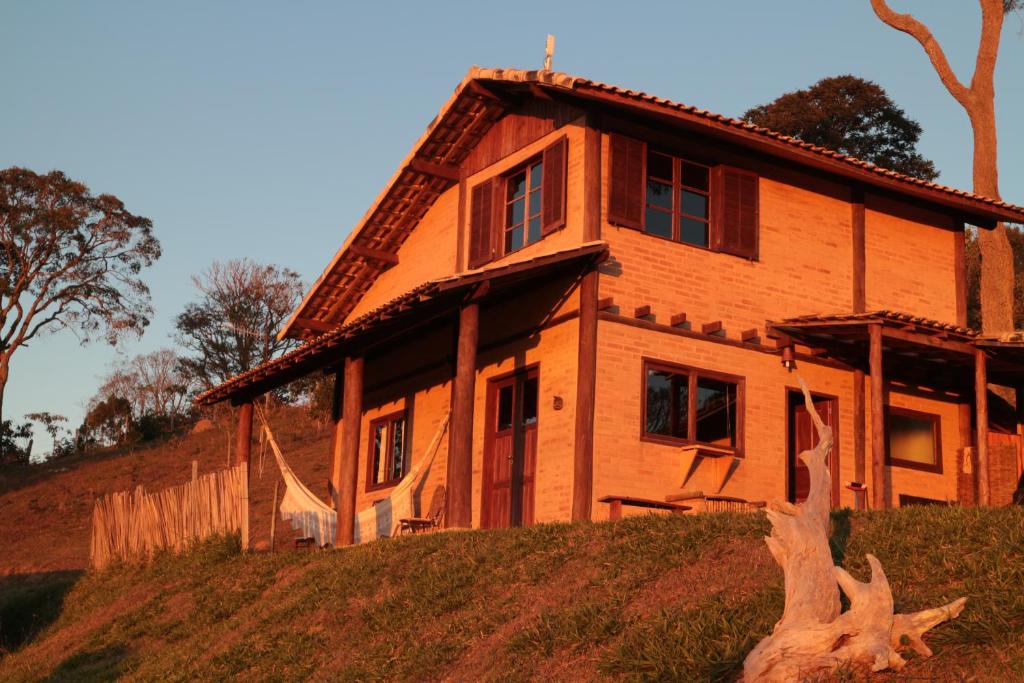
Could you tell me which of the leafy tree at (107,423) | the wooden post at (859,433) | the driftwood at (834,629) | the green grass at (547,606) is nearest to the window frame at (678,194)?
the wooden post at (859,433)

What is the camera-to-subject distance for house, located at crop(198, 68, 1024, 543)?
14523 millimetres

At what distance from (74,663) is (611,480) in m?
6.45

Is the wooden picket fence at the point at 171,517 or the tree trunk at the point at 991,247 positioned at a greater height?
the tree trunk at the point at 991,247

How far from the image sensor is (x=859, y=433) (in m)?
16.3

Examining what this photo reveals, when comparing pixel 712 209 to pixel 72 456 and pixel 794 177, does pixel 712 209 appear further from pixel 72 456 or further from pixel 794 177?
pixel 72 456

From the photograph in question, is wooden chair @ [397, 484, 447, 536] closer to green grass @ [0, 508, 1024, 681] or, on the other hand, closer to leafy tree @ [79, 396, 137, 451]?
green grass @ [0, 508, 1024, 681]

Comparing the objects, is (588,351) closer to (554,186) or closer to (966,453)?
(554,186)

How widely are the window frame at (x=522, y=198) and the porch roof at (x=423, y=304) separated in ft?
2.96

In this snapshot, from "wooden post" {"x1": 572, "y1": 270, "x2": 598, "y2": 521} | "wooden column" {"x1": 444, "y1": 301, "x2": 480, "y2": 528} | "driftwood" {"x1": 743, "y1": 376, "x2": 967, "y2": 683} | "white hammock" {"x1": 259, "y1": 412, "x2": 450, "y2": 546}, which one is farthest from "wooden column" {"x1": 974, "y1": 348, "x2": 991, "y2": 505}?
"driftwood" {"x1": 743, "y1": 376, "x2": 967, "y2": 683}

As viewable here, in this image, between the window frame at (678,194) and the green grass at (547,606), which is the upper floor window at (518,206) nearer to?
the window frame at (678,194)

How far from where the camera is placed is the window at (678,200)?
51.0ft

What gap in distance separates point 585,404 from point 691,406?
1577mm

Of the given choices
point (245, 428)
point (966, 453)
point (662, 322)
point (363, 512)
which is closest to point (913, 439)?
point (966, 453)

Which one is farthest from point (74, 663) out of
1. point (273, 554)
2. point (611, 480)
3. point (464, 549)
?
point (611, 480)
